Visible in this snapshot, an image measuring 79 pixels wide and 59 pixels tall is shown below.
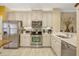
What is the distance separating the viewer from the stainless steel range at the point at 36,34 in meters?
6.86

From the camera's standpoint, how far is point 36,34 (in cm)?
705

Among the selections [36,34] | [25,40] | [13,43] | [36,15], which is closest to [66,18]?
[36,15]

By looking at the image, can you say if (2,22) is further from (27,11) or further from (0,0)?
(0,0)

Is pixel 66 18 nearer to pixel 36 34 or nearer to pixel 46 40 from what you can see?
pixel 46 40

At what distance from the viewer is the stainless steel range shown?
22.5 feet

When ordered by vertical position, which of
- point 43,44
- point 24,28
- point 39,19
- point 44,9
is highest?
point 44,9

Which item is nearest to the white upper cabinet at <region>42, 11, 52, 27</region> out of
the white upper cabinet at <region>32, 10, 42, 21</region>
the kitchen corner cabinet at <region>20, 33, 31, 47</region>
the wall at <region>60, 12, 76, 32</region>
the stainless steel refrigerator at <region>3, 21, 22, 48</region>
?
the white upper cabinet at <region>32, 10, 42, 21</region>

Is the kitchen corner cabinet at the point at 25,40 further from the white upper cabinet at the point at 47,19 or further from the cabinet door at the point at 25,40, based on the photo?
the white upper cabinet at the point at 47,19

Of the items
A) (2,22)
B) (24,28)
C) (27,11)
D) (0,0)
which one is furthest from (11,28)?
(0,0)

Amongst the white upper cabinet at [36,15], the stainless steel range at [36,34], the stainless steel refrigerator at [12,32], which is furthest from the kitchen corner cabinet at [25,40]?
the white upper cabinet at [36,15]

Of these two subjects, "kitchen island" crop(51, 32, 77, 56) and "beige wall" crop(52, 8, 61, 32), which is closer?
"kitchen island" crop(51, 32, 77, 56)

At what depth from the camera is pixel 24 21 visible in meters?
7.49

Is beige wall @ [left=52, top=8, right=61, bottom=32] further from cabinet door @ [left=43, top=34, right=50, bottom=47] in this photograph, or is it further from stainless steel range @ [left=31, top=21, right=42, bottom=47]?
stainless steel range @ [left=31, top=21, right=42, bottom=47]

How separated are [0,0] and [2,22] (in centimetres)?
550
